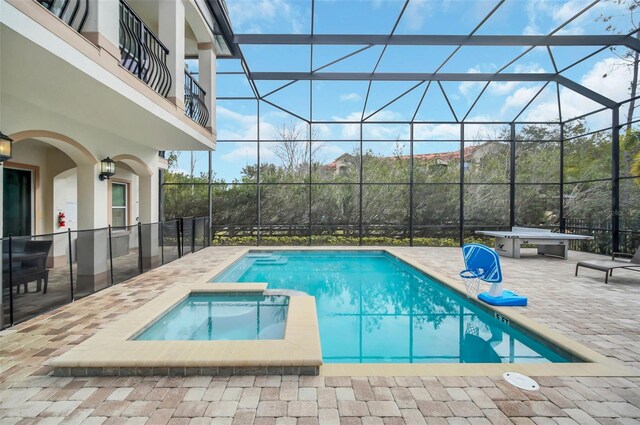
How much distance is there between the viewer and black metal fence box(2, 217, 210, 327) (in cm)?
364

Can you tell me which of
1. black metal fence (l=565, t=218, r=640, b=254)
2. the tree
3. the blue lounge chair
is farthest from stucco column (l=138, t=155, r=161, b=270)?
black metal fence (l=565, t=218, r=640, b=254)

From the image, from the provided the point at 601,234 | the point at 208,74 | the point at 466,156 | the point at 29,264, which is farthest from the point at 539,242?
the point at 29,264

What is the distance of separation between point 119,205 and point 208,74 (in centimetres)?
487

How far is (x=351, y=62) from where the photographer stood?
9.06 meters

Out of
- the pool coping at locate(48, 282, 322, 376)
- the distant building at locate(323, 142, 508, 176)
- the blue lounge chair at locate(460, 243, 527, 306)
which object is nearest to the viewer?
the pool coping at locate(48, 282, 322, 376)

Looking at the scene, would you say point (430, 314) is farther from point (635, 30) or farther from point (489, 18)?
point (635, 30)

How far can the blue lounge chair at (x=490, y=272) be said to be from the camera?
4.53 metres

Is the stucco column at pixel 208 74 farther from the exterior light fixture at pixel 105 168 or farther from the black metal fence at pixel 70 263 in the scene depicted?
the black metal fence at pixel 70 263

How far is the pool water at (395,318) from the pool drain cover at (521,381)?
75 cm

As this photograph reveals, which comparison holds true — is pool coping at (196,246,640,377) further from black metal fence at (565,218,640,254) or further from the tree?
the tree

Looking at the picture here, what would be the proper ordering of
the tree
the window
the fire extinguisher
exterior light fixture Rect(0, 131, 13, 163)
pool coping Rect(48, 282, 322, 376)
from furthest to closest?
the tree, the window, the fire extinguisher, exterior light fixture Rect(0, 131, 13, 163), pool coping Rect(48, 282, 322, 376)

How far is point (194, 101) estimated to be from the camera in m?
7.74

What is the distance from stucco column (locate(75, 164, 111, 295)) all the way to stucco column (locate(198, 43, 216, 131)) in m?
3.30

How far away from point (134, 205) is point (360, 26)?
28.0ft
